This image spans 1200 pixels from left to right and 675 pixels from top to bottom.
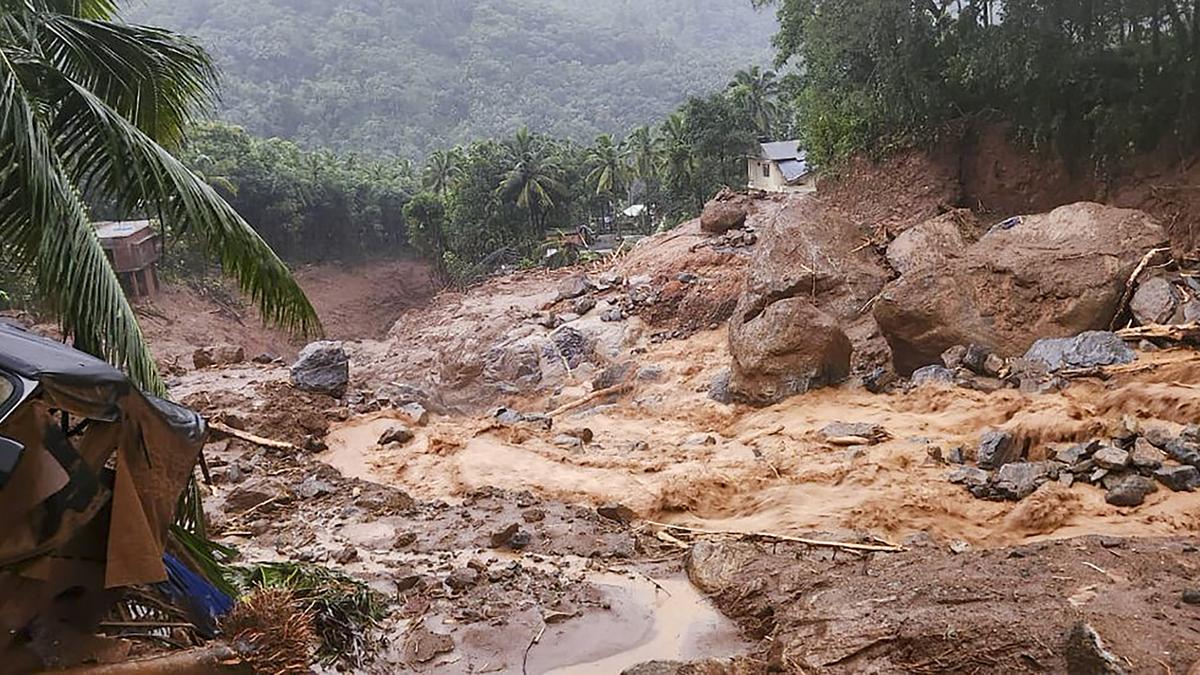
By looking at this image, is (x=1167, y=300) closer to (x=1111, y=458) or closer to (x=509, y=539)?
(x=1111, y=458)

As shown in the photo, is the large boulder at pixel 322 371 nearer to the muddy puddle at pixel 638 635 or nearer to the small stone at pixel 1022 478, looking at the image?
the muddy puddle at pixel 638 635

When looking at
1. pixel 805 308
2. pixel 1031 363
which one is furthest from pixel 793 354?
pixel 1031 363

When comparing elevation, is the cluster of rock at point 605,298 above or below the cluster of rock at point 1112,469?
above

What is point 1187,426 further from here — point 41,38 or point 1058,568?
point 41,38

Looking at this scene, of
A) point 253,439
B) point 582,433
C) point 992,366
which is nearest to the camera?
point 992,366

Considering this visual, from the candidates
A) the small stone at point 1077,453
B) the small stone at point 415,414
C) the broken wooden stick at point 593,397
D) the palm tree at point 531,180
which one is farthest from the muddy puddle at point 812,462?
the palm tree at point 531,180

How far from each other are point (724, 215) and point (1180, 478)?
50.5 feet

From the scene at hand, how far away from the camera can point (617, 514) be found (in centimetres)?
858

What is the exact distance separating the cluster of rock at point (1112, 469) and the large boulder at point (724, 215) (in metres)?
14.0

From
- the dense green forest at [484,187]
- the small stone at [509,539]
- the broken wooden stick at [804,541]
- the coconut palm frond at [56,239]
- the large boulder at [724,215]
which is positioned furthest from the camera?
the dense green forest at [484,187]

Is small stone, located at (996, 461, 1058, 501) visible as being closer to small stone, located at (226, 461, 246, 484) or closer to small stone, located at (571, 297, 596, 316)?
small stone, located at (226, 461, 246, 484)

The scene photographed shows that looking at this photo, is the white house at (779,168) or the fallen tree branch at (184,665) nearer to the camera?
the fallen tree branch at (184,665)

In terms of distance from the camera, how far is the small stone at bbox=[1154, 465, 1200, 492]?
6969 millimetres

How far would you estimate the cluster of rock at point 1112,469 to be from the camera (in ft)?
23.2
